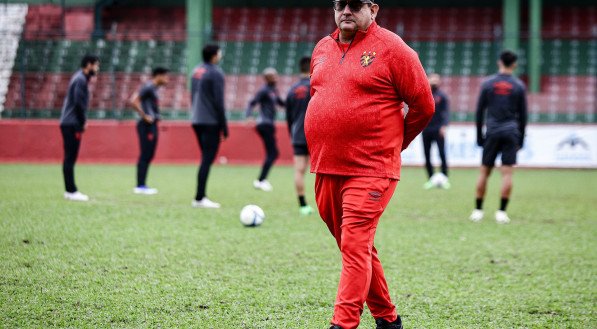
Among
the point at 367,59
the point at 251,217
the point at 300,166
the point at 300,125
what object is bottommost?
the point at 251,217

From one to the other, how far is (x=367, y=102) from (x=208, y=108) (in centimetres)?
649

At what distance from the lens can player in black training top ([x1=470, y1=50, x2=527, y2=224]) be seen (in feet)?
30.7

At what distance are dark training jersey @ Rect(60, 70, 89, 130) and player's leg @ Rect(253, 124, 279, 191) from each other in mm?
3722

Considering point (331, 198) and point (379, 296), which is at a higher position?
point (331, 198)

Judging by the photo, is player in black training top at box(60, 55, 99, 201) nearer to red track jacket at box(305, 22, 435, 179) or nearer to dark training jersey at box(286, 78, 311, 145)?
dark training jersey at box(286, 78, 311, 145)

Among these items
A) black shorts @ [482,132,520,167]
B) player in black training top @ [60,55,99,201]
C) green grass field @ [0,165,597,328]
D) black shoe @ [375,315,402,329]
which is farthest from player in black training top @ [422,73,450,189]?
black shoe @ [375,315,402,329]

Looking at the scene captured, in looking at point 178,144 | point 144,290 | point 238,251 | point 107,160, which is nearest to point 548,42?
point 178,144

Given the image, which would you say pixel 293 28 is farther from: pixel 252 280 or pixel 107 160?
pixel 252 280

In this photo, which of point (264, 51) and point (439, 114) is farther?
point (264, 51)

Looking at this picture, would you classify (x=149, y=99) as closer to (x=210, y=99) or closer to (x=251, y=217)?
(x=210, y=99)

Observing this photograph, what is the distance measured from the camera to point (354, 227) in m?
4.17

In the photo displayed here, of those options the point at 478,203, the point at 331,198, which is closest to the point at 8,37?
the point at 478,203

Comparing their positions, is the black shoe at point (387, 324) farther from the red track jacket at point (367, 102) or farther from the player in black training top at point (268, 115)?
the player in black training top at point (268, 115)

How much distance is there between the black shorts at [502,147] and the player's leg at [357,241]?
5.44m
